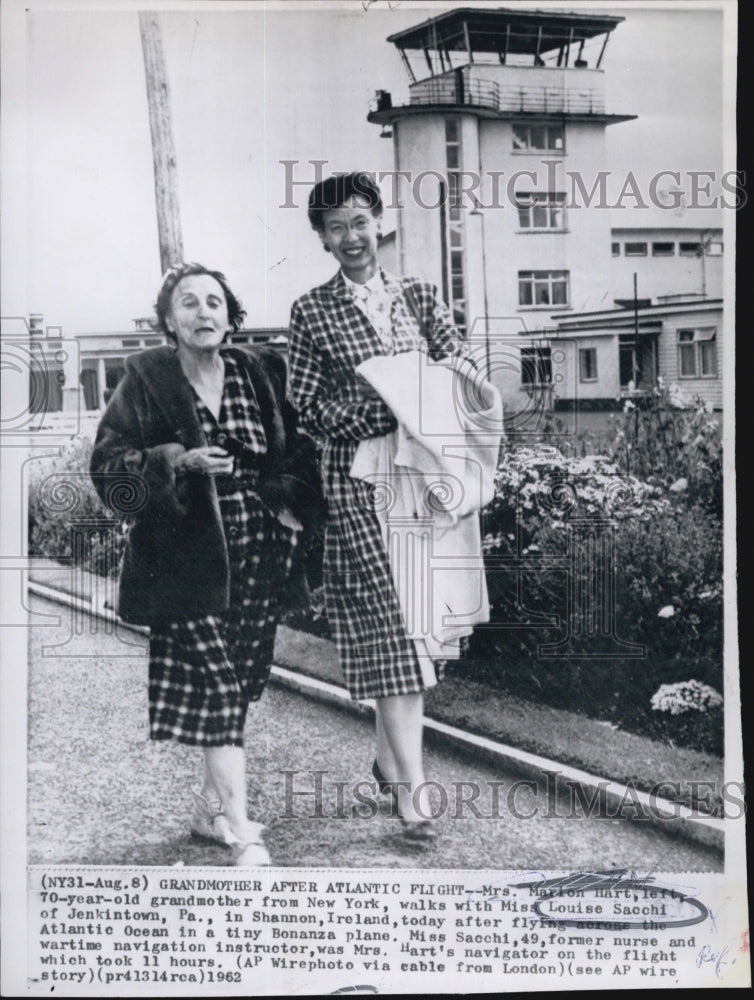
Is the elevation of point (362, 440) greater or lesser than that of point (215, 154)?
lesser

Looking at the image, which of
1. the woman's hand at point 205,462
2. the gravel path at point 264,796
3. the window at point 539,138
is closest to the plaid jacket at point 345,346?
the woman's hand at point 205,462

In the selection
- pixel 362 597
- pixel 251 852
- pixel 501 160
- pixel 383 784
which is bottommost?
pixel 251 852

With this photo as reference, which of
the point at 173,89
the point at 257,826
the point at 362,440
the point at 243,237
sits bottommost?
the point at 257,826

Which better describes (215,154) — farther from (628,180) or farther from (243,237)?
(628,180)

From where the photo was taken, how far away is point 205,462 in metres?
3.92

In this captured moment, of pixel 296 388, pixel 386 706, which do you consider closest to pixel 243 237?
pixel 296 388

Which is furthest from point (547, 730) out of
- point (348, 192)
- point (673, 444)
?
point (348, 192)

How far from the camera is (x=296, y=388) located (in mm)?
3967

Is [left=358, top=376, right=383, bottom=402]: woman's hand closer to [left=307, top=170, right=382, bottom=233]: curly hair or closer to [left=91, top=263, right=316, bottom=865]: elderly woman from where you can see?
[left=91, top=263, right=316, bottom=865]: elderly woman

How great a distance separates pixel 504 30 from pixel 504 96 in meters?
0.23

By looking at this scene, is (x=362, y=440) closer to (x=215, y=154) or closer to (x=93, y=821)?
(x=215, y=154)

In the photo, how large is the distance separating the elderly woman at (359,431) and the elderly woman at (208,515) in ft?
0.42

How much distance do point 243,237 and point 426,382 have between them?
0.86 metres
